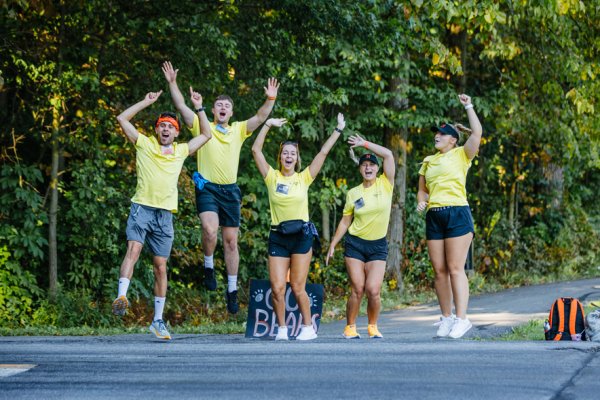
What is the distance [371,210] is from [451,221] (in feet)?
3.31

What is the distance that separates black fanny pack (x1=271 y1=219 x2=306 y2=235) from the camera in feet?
36.1

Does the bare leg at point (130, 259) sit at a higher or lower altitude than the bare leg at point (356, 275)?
higher

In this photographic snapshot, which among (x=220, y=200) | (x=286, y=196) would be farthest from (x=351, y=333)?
(x=220, y=200)

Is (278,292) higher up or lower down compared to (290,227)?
lower down

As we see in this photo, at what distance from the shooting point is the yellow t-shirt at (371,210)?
36.6 feet

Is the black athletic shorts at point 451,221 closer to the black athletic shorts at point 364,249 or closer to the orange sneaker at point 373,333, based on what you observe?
the black athletic shorts at point 364,249

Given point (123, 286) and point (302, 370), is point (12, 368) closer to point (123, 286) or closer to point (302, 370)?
point (302, 370)

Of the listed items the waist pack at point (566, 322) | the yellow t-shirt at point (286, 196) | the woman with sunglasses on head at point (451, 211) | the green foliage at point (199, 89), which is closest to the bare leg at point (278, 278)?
the yellow t-shirt at point (286, 196)

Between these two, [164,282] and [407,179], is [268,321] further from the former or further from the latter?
[407,179]

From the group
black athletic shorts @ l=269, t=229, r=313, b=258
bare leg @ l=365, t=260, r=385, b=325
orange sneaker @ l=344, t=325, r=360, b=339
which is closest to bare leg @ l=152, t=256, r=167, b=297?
black athletic shorts @ l=269, t=229, r=313, b=258

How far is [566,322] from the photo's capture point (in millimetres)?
10648

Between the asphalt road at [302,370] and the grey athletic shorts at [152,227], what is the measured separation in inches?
40.7

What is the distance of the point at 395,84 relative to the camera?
2016cm

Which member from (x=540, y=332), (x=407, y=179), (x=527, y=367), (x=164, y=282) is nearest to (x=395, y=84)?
(x=407, y=179)
